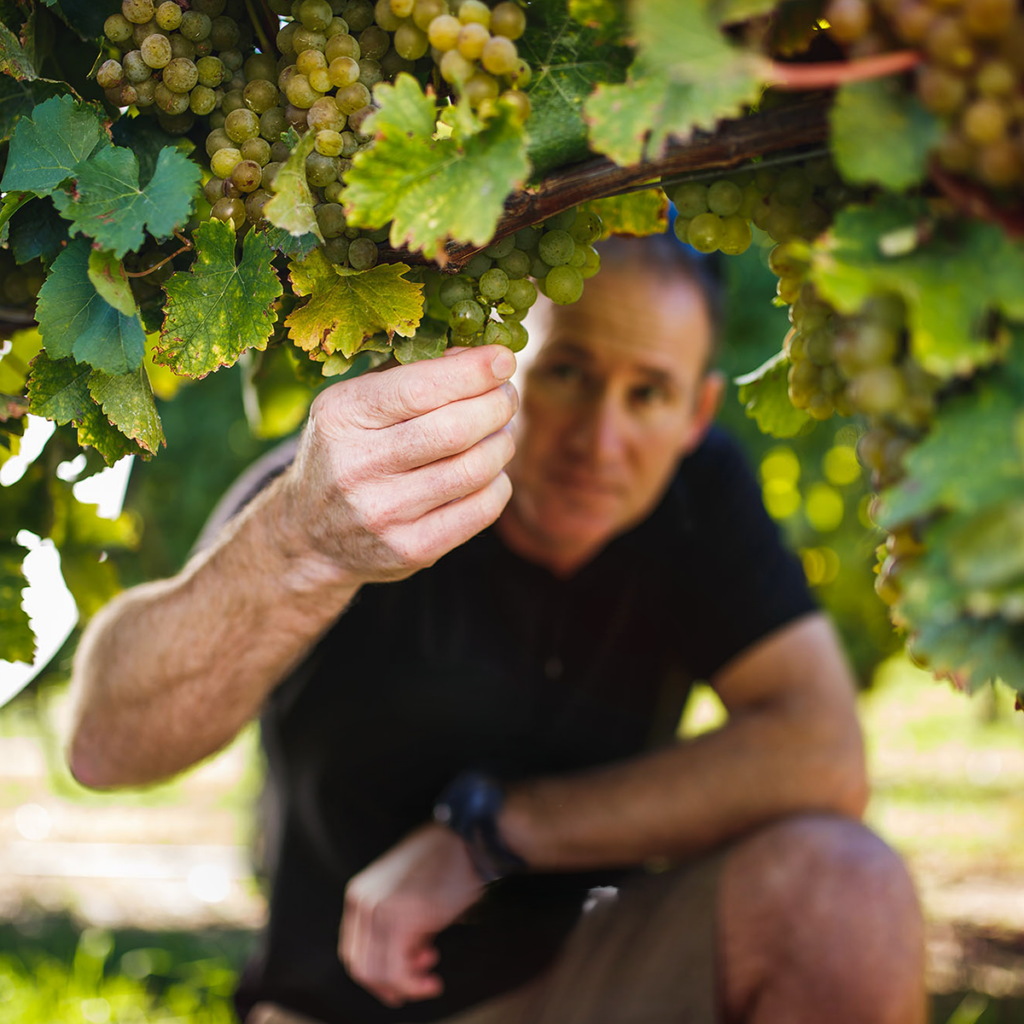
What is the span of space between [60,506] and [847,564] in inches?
95.1

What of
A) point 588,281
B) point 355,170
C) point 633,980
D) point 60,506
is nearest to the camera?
point 355,170

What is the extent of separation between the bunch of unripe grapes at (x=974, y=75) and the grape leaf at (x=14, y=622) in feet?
3.43

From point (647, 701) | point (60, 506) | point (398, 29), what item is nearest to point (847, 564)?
point (647, 701)

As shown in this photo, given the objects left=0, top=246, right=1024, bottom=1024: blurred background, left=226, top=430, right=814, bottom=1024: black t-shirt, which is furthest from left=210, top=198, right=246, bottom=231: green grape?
left=226, top=430, right=814, bottom=1024: black t-shirt

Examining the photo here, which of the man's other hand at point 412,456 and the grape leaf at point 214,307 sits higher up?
the grape leaf at point 214,307

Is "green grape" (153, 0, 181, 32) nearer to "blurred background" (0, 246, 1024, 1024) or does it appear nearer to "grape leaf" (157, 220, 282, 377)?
"grape leaf" (157, 220, 282, 377)

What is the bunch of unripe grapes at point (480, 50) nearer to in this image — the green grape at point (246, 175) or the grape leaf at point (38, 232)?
the green grape at point (246, 175)

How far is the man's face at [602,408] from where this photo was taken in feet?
6.03

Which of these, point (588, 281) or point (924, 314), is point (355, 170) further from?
point (588, 281)

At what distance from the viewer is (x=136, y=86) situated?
0.84 meters

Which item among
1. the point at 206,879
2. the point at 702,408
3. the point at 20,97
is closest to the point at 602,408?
the point at 702,408

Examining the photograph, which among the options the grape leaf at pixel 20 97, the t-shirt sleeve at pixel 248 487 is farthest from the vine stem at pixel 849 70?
the t-shirt sleeve at pixel 248 487

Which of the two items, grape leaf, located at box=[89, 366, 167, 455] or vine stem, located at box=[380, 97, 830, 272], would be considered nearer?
vine stem, located at box=[380, 97, 830, 272]

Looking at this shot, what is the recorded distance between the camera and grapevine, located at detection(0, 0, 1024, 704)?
546 mm
